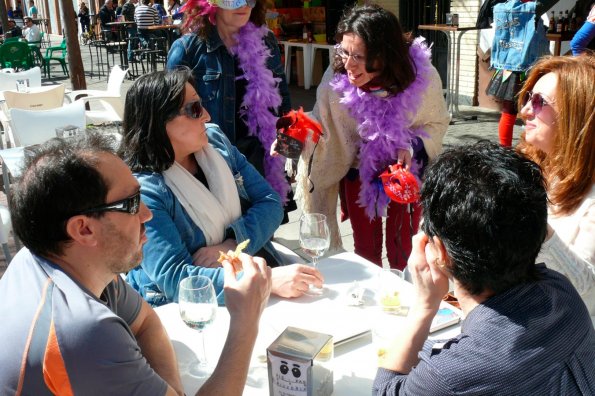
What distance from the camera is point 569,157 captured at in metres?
1.99

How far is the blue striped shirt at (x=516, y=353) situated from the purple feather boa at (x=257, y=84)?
234cm

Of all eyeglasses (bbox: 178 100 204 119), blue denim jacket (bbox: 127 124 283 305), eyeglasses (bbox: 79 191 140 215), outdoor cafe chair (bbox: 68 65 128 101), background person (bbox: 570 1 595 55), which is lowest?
blue denim jacket (bbox: 127 124 283 305)

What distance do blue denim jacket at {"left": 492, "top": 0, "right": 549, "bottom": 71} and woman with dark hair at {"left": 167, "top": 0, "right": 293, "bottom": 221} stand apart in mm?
3544

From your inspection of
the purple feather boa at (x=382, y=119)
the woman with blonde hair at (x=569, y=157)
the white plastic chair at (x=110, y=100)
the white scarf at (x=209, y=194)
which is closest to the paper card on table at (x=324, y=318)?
the white scarf at (x=209, y=194)

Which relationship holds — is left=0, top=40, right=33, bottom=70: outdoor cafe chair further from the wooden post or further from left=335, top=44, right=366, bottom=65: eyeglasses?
left=335, top=44, right=366, bottom=65: eyeglasses

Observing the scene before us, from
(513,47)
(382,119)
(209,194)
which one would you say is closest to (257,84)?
→ (382,119)

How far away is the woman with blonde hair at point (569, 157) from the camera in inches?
73.4

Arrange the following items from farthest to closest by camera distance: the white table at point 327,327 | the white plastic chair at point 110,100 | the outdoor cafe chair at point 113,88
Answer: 1. the outdoor cafe chair at point 113,88
2. the white plastic chair at point 110,100
3. the white table at point 327,327

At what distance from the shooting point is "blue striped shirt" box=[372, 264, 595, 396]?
4.02 feet

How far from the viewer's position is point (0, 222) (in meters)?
3.61

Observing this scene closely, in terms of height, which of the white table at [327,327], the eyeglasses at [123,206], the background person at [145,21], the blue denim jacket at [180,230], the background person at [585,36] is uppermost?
the background person at [145,21]

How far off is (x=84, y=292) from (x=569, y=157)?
1.60 metres

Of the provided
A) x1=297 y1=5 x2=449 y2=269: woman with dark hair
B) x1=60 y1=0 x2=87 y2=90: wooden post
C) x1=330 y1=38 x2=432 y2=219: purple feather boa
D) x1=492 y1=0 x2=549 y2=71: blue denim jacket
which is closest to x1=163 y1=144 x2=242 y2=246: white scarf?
x1=297 y1=5 x2=449 y2=269: woman with dark hair

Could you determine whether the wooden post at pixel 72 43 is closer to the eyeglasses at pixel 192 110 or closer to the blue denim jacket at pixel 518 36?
the blue denim jacket at pixel 518 36
